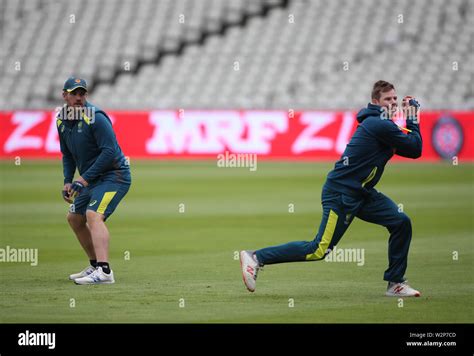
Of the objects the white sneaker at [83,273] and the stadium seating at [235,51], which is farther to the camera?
the stadium seating at [235,51]

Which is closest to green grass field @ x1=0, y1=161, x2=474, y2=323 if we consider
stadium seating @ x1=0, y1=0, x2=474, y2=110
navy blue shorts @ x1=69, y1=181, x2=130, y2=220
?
navy blue shorts @ x1=69, y1=181, x2=130, y2=220

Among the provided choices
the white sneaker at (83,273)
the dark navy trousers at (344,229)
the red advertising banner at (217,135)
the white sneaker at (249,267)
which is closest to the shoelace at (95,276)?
the white sneaker at (83,273)

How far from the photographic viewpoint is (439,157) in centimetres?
3088

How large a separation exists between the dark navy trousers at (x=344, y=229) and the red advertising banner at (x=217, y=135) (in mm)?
20293

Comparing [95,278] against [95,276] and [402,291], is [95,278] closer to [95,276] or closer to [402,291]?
[95,276]

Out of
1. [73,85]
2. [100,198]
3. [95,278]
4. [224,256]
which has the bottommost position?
[95,278]

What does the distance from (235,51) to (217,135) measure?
840 cm

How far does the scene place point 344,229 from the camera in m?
10.3

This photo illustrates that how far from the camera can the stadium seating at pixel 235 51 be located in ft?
121

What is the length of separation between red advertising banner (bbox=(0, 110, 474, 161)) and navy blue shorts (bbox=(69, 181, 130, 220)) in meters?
19.7

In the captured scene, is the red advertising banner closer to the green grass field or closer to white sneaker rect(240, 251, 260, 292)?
the green grass field
